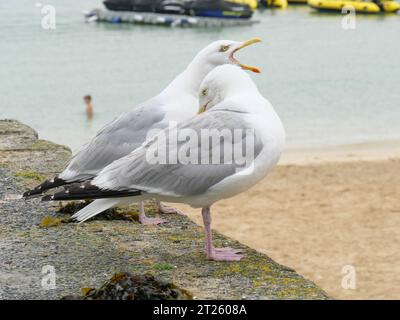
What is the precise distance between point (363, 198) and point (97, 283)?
1011 cm

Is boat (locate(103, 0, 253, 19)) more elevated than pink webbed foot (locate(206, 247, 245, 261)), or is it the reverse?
pink webbed foot (locate(206, 247, 245, 261))

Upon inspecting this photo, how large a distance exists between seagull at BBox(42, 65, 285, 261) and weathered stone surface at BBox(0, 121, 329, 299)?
0.66 ft

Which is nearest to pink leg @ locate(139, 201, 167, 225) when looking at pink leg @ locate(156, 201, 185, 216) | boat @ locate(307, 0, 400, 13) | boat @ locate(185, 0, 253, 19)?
pink leg @ locate(156, 201, 185, 216)

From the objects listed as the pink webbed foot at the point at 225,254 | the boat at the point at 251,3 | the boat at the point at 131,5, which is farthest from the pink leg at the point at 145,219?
the boat at the point at 251,3

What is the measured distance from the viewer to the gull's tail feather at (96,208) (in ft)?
16.2

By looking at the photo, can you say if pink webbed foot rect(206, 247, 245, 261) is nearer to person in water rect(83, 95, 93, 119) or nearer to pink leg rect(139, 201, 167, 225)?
pink leg rect(139, 201, 167, 225)

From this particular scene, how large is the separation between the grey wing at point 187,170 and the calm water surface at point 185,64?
57.1ft

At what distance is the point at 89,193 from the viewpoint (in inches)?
190

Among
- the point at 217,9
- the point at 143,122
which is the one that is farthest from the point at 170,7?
the point at 143,122

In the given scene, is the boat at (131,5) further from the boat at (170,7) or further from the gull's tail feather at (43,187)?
the gull's tail feather at (43,187)

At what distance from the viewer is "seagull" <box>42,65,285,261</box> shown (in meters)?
4.82

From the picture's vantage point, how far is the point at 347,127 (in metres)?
25.3

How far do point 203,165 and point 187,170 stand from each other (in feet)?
0.33
